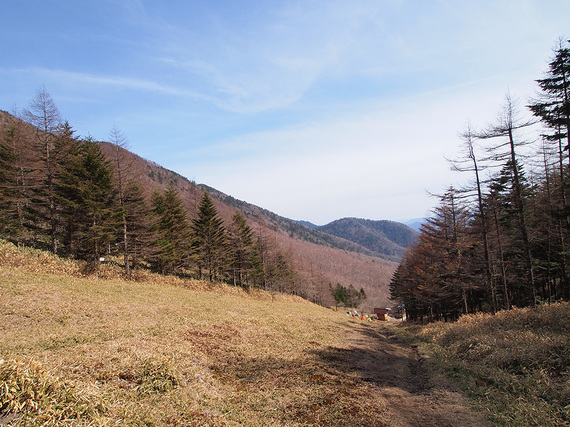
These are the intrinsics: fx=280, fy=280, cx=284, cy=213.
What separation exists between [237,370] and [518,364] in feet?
31.6

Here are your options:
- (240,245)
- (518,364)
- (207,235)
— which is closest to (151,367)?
(518,364)

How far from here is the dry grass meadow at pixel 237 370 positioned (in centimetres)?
549

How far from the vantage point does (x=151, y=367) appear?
7.59 meters

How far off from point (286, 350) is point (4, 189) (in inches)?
1096

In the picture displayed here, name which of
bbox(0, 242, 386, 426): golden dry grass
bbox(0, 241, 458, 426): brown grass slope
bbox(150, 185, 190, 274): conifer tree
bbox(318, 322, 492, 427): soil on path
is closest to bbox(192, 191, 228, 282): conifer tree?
bbox(150, 185, 190, 274): conifer tree

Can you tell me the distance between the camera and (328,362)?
39.2 feet

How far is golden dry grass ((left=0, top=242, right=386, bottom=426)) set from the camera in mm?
4730

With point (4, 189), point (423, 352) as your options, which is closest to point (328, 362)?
point (423, 352)

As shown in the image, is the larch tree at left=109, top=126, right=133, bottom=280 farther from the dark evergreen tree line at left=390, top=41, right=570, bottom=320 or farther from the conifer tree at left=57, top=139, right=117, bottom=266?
the dark evergreen tree line at left=390, top=41, right=570, bottom=320

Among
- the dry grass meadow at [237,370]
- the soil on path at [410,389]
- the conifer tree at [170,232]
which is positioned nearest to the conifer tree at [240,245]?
the conifer tree at [170,232]

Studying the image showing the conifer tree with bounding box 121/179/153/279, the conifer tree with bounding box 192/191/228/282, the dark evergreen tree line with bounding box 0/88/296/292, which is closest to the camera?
the dark evergreen tree line with bounding box 0/88/296/292

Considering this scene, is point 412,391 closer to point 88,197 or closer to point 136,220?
point 88,197

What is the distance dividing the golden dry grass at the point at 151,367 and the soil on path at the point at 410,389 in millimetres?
593

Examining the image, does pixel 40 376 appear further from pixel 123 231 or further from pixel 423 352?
pixel 123 231
